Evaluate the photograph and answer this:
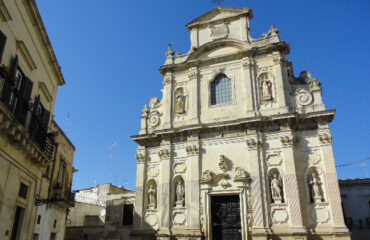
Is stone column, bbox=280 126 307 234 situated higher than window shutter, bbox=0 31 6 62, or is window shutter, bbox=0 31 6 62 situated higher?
window shutter, bbox=0 31 6 62

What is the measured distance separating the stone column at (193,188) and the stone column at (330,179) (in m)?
6.03

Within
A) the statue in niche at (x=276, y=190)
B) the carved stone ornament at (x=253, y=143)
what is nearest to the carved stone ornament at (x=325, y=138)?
the statue in niche at (x=276, y=190)

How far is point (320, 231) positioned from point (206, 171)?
5856 mm

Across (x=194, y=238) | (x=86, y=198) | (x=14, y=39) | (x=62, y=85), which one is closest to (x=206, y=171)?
(x=194, y=238)

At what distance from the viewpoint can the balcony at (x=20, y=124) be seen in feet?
25.9

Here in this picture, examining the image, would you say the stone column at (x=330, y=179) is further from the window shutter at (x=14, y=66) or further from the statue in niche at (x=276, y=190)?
the window shutter at (x=14, y=66)

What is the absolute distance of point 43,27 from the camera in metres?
11.4

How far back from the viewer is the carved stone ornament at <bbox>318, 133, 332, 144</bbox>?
50.9 ft

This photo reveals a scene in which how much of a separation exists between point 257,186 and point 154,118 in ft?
24.1

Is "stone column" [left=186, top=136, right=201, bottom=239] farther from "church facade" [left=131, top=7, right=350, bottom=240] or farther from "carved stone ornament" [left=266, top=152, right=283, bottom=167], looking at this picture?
"carved stone ornament" [left=266, top=152, right=283, bottom=167]

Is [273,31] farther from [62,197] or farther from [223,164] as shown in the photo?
[62,197]

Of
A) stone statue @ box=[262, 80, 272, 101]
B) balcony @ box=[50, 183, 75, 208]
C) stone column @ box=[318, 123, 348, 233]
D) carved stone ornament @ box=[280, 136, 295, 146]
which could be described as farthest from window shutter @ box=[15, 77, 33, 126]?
stone column @ box=[318, 123, 348, 233]

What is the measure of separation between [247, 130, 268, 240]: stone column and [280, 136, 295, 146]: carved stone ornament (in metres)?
1.07

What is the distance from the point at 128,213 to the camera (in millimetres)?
20172
